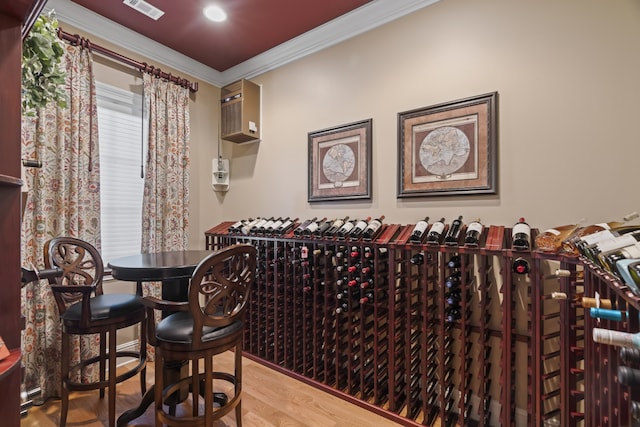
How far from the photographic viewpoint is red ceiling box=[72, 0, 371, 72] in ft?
7.82

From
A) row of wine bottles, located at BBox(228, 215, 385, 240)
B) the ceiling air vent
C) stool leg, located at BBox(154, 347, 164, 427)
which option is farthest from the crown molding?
stool leg, located at BBox(154, 347, 164, 427)

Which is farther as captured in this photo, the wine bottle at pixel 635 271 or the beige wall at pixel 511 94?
the beige wall at pixel 511 94

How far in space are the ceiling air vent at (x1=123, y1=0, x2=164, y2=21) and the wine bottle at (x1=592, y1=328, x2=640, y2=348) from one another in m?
3.18

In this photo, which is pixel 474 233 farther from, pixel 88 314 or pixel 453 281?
pixel 88 314

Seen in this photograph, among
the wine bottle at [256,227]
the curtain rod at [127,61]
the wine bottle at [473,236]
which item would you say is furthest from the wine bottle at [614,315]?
the curtain rod at [127,61]

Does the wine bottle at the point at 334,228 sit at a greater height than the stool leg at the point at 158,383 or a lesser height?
greater

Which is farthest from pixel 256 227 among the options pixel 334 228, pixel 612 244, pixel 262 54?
pixel 612 244

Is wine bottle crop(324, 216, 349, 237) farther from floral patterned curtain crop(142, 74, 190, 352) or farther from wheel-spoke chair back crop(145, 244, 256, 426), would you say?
floral patterned curtain crop(142, 74, 190, 352)

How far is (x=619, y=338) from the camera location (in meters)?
0.61

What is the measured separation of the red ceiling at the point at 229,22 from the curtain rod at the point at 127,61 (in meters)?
0.26

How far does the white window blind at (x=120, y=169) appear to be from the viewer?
2.66m

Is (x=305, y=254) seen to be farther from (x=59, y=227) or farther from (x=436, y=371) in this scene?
(x=59, y=227)

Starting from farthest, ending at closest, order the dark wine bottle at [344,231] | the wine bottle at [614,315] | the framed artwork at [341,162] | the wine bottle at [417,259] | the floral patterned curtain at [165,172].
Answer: the floral patterned curtain at [165,172]
the framed artwork at [341,162]
the dark wine bottle at [344,231]
the wine bottle at [417,259]
the wine bottle at [614,315]

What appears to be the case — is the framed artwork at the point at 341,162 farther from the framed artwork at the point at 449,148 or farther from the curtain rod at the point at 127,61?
the curtain rod at the point at 127,61
